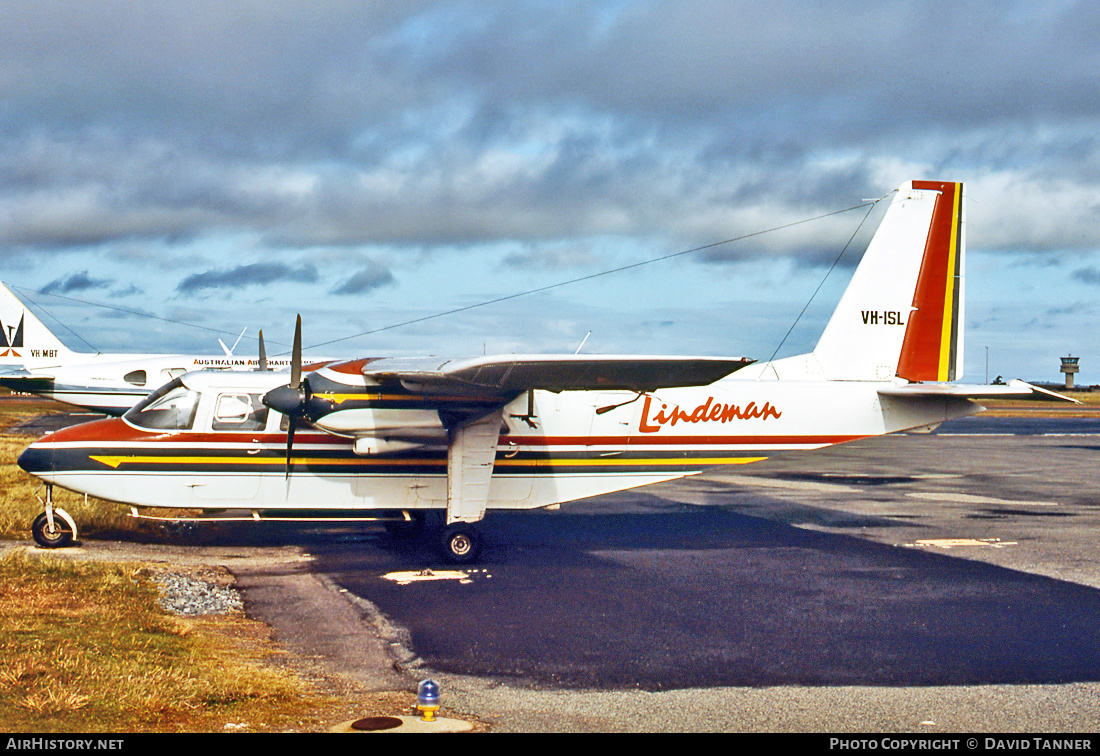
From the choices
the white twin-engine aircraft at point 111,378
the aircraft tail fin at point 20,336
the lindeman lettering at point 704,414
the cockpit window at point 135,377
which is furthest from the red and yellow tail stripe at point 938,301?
the aircraft tail fin at point 20,336

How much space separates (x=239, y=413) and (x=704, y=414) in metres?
8.17

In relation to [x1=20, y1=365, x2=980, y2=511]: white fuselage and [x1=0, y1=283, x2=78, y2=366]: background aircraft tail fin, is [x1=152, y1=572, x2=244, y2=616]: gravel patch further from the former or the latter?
[x1=0, y1=283, x2=78, y2=366]: background aircraft tail fin

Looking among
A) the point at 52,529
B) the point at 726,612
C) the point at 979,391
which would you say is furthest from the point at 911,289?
the point at 52,529

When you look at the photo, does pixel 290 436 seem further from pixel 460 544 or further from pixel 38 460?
pixel 38 460

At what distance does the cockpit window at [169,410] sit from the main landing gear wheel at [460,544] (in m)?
4.69

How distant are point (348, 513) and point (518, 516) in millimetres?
5480

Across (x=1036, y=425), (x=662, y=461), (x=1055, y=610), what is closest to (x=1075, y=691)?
(x=1055, y=610)

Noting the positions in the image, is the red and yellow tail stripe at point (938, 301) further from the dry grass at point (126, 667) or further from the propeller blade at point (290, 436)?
the dry grass at point (126, 667)

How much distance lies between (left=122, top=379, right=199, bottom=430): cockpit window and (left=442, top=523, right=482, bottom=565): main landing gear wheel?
15.4ft

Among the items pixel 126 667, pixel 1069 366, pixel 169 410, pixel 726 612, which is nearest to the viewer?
pixel 126 667

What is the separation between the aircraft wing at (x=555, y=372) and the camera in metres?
12.3
